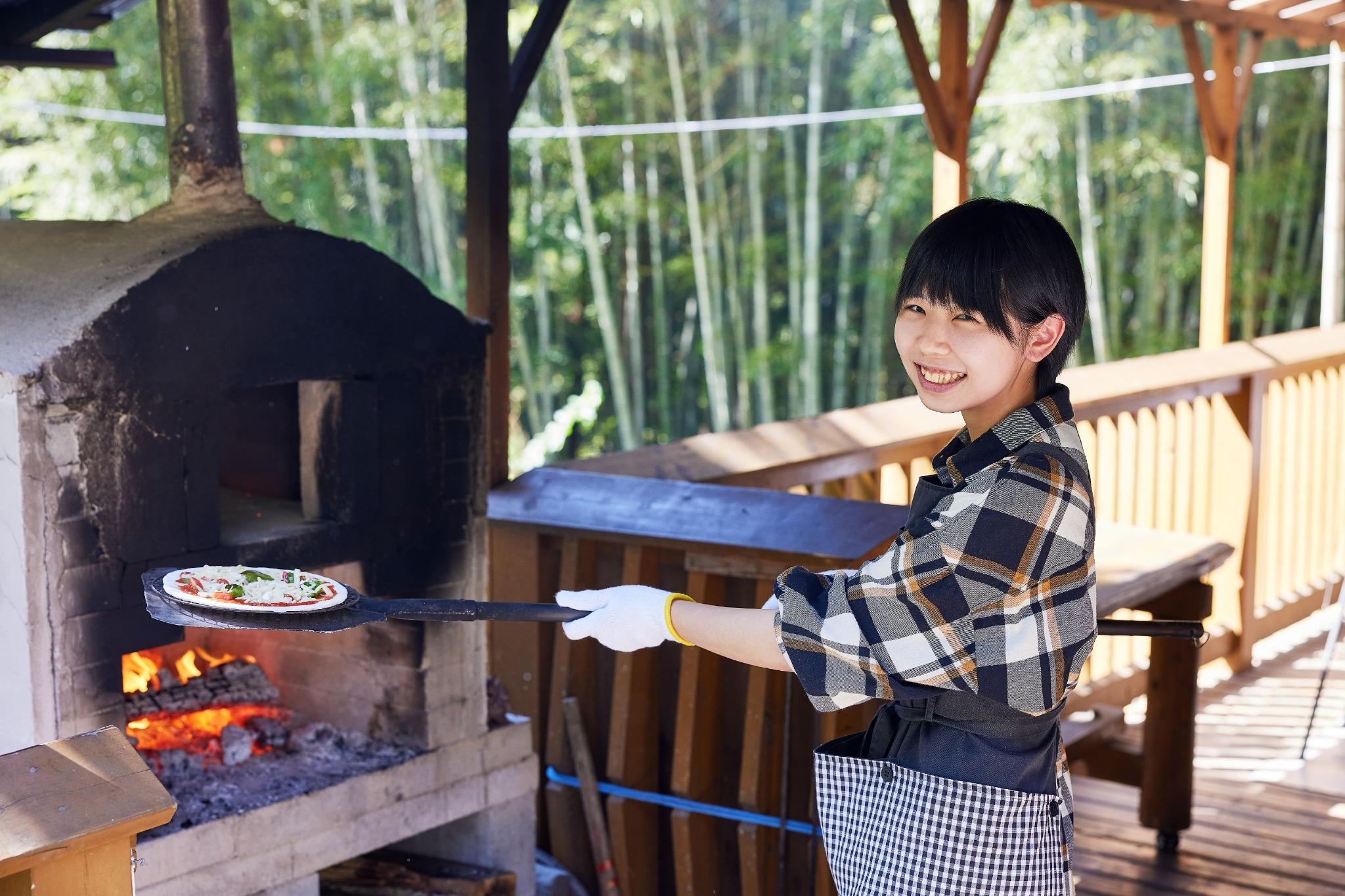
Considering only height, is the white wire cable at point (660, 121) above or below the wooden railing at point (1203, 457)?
above

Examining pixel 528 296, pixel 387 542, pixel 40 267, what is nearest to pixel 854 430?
pixel 387 542

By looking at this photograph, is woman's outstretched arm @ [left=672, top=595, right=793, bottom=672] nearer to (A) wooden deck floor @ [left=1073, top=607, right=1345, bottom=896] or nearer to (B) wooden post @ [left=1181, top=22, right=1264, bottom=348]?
(A) wooden deck floor @ [left=1073, top=607, right=1345, bottom=896]

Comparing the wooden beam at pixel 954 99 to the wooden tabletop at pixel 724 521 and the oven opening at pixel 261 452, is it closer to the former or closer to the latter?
the wooden tabletop at pixel 724 521

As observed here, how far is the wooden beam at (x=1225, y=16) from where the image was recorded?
14.9 ft

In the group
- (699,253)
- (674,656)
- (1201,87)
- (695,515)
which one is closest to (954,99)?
(1201,87)

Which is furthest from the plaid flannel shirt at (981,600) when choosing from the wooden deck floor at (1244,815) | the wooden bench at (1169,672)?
the wooden deck floor at (1244,815)

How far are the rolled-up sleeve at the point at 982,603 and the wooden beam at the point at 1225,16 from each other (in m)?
3.39

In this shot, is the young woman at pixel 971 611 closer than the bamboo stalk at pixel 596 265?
Yes

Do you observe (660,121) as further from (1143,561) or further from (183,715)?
(183,715)

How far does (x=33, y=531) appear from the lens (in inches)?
77.3

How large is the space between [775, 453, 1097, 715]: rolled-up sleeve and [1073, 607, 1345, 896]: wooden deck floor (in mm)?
2045

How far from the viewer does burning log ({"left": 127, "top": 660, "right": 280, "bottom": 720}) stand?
245cm

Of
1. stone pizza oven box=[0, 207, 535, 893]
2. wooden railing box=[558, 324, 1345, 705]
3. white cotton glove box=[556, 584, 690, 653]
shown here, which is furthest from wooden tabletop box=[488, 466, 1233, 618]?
white cotton glove box=[556, 584, 690, 653]

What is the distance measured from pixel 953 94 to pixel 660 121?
21.6 ft
